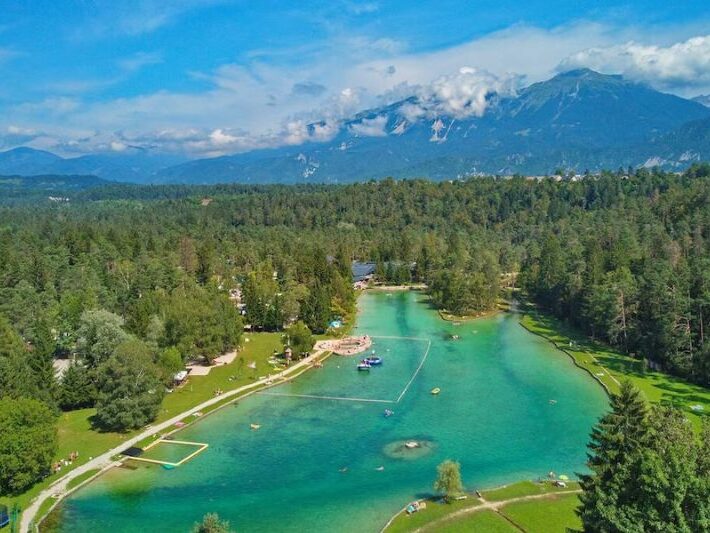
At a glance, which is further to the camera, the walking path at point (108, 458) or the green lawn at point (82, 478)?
the green lawn at point (82, 478)

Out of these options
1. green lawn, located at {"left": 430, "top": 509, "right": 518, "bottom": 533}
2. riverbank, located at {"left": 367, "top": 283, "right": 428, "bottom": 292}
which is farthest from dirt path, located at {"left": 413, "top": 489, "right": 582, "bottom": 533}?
riverbank, located at {"left": 367, "top": 283, "right": 428, "bottom": 292}

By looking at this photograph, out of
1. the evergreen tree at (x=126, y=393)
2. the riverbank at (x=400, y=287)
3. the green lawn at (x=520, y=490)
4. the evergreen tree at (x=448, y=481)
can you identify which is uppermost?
the evergreen tree at (x=126, y=393)

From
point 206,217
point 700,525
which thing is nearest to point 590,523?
point 700,525

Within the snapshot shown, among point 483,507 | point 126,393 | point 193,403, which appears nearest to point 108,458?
point 126,393

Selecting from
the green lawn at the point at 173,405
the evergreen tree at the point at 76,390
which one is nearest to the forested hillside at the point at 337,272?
the evergreen tree at the point at 76,390

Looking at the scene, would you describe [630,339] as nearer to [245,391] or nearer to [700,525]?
[245,391]

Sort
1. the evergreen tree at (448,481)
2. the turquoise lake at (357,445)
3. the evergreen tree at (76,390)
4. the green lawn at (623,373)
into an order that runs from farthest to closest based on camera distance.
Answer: the evergreen tree at (76,390) → the green lawn at (623,373) → the turquoise lake at (357,445) → the evergreen tree at (448,481)

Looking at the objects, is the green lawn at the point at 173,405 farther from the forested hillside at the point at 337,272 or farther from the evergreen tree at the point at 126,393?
the forested hillside at the point at 337,272
